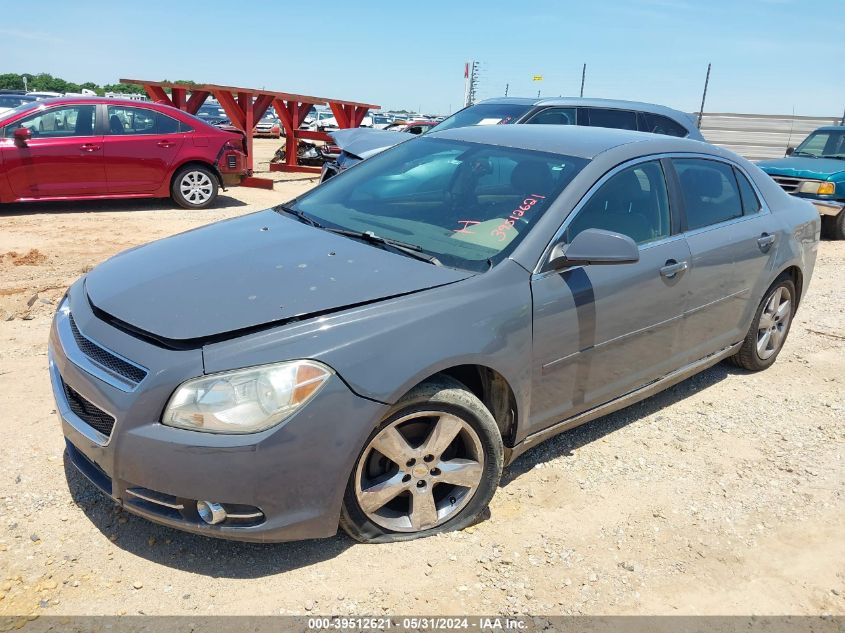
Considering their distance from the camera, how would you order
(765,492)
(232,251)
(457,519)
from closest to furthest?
(457,519)
(232,251)
(765,492)

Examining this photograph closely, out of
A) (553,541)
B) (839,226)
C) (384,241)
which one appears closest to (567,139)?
(384,241)

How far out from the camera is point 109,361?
2.55 meters

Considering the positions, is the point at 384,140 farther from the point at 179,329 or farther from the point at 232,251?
the point at 179,329

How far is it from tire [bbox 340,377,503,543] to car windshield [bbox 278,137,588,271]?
2.16 feet

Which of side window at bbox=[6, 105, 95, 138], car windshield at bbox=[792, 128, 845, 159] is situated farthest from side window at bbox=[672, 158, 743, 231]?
car windshield at bbox=[792, 128, 845, 159]

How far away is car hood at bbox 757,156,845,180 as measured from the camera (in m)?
10.4

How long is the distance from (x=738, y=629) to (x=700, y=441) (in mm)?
1546

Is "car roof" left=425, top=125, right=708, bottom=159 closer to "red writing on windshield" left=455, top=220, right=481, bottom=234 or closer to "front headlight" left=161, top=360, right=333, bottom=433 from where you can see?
"red writing on windshield" left=455, top=220, right=481, bottom=234

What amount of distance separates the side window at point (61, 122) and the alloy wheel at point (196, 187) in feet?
4.52

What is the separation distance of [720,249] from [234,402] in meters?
2.93

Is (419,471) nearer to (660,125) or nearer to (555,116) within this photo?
(555,116)

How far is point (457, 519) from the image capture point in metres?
2.95

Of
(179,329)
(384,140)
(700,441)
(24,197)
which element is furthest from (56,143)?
(700,441)

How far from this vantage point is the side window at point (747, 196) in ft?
14.3
